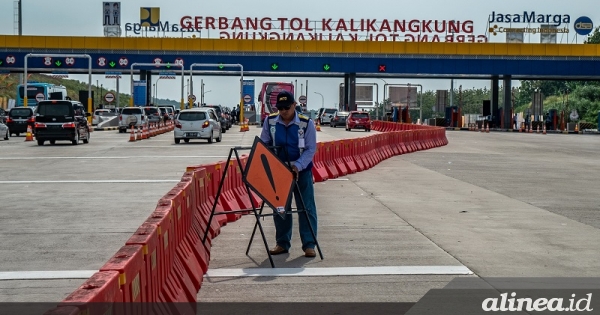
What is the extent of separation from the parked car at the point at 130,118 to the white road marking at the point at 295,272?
51.8m

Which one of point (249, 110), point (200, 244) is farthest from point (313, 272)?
point (249, 110)

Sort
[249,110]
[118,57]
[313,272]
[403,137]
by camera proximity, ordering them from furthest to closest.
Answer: [249,110]
[118,57]
[403,137]
[313,272]

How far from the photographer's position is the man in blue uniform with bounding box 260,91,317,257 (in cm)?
1179

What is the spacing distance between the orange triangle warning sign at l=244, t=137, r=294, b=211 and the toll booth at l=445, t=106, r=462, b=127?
3071 inches

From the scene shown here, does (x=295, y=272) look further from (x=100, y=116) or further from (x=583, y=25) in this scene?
(x=583, y=25)

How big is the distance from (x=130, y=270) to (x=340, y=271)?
4.88 metres

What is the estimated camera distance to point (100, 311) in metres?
5.26

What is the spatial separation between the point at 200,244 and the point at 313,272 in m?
1.37

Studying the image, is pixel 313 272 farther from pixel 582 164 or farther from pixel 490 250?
pixel 582 164

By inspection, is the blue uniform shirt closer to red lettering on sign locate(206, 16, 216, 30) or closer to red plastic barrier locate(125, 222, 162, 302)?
red plastic barrier locate(125, 222, 162, 302)

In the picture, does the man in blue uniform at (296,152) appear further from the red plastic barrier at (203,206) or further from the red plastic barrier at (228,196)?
the red plastic barrier at (228,196)

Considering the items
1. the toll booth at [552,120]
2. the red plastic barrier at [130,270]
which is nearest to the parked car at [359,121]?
the toll booth at [552,120]

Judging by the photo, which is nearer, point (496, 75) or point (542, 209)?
point (542, 209)

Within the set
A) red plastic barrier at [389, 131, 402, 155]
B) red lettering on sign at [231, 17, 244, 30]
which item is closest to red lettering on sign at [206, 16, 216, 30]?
red lettering on sign at [231, 17, 244, 30]
